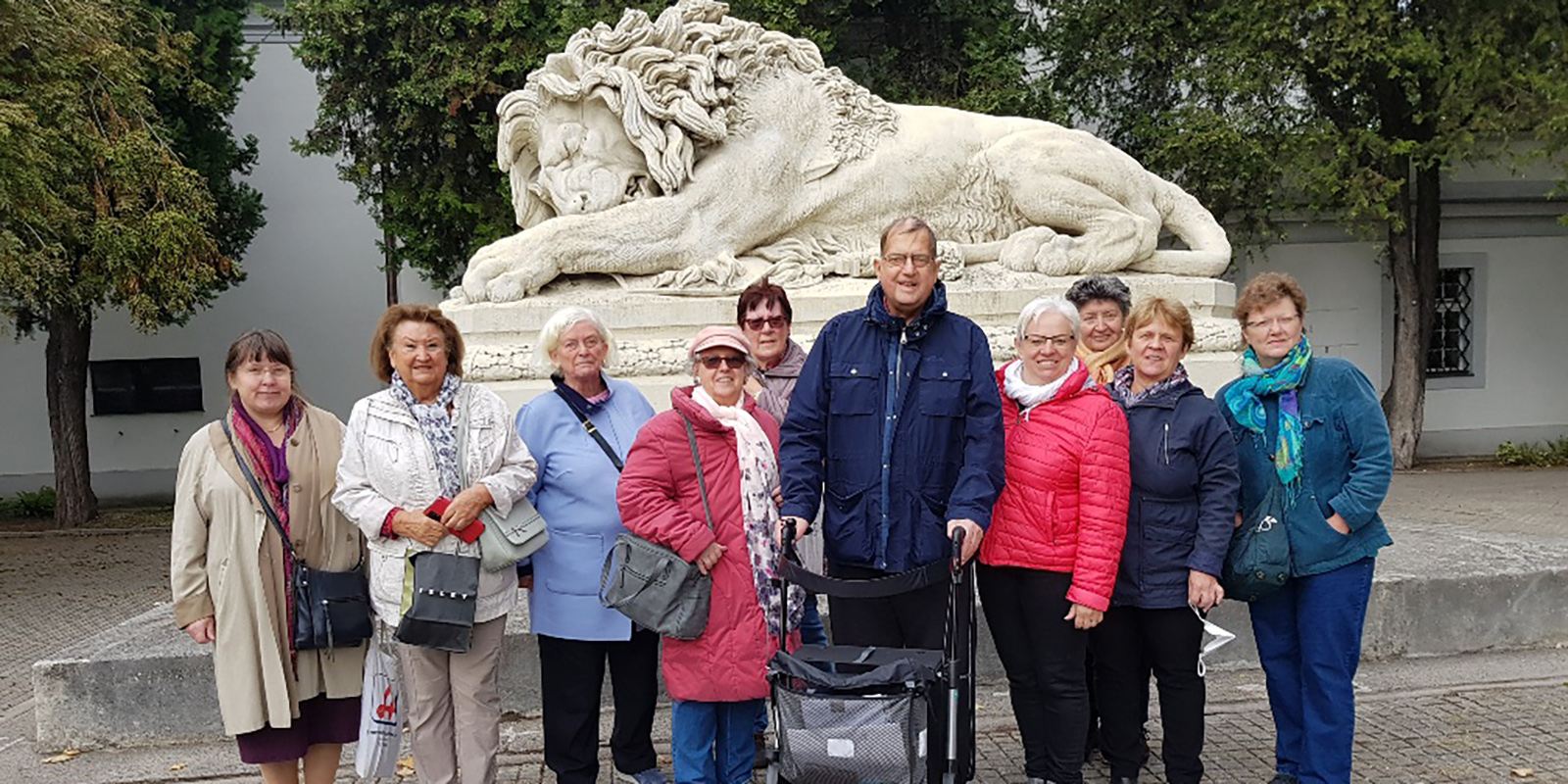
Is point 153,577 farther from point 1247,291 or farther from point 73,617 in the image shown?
point 1247,291

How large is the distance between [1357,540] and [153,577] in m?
9.11

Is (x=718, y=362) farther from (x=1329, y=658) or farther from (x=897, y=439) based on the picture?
(x=1329, y=658)

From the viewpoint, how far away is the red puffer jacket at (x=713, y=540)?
3287 mm

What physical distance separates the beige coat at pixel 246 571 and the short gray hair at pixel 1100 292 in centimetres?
247

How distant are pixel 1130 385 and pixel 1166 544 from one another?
0.49 m

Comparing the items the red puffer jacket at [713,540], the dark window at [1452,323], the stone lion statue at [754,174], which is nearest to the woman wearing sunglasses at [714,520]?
the red puffer jacket at [713,540]

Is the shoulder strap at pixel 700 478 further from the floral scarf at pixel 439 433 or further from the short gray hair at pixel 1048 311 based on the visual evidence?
the short gray hair at pixel 1048 311

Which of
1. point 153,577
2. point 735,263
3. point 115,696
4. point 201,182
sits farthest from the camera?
point 201,182

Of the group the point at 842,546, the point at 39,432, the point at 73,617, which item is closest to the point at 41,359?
the point at 39,432

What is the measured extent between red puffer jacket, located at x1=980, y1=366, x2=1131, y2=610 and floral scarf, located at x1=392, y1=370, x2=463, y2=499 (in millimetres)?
1507

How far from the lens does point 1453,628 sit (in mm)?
5039

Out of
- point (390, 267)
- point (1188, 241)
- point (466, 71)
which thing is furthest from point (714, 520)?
point (390, 267)

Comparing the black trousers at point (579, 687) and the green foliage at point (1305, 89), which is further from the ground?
the green foliage at point (1305, 89)

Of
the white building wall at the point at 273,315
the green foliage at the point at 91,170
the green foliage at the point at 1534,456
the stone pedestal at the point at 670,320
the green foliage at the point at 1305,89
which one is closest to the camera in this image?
the stone pedestal at the point at 670,320
